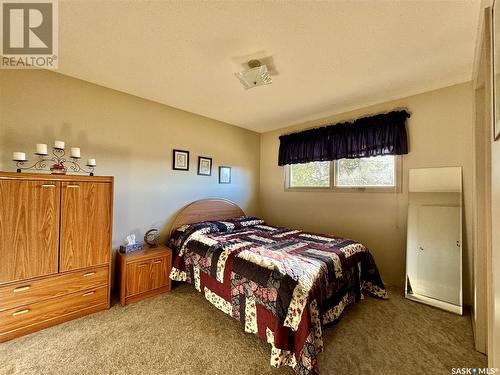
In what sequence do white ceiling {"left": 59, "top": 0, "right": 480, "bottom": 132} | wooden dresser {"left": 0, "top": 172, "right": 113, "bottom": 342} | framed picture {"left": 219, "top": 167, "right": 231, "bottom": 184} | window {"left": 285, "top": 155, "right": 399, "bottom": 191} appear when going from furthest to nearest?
framed picture {"left": 219, "top": 167, "right": 231, "bottom": 184}, window {"left": 285, "top": 155, "right": 399, "bottom": 191}, wooden dresser {"left": 0, "top": 172, "right": 113, "bottom": 342}, white ceiling {"left": 59, "top": 0, "right": 480, "bottom": 132}

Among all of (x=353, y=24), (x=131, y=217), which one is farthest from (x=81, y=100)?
(x=353, y=24)

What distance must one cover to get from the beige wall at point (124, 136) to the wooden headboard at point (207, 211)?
0.37 ft

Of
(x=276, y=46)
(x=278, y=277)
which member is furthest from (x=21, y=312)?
(x=276, y=46)

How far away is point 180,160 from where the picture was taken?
3205mm

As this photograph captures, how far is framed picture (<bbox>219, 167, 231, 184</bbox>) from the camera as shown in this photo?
3.73 metres

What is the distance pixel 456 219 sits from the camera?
2277 mm

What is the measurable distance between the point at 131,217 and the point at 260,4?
8.56 ft

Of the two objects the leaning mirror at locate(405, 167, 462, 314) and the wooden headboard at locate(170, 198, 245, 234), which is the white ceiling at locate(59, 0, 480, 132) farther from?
the wooden headboard at locate(170, 198, 245, 234)

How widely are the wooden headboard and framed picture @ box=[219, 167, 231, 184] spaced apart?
34cm

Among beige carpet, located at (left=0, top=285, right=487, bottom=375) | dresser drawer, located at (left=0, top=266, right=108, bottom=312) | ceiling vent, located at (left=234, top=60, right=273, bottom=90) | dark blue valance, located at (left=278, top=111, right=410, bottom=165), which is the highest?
ceiling vent, located at (left=234, top=60, right=273, bottom=90)

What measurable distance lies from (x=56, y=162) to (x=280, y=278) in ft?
8.40

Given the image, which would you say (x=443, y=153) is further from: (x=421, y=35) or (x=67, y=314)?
(x=67, y=314)

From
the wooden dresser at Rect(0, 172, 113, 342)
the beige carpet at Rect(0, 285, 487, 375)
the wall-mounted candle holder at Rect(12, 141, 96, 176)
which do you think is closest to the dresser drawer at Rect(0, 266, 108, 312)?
the wooden dresser at Rect(0, 172, 113, 342)

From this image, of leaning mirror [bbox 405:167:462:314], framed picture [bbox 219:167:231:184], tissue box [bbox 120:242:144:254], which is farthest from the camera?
framed picture [bbox 219:167:231:184]
